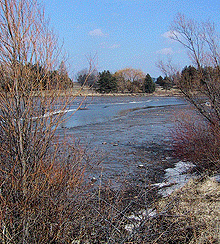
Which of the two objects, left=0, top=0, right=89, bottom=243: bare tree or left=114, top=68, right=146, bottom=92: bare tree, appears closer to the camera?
left=0, top=0, right=89, bottom=243: bare tree

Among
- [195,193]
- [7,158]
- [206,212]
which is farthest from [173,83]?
[7,158]

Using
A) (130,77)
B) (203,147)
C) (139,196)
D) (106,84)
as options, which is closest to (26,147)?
(139,196)

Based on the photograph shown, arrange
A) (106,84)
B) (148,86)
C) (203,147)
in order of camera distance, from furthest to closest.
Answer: (148,86) < (106,84) < (203,147)

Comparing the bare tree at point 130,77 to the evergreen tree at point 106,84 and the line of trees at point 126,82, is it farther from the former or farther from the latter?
the evergreen tree at point 106,84

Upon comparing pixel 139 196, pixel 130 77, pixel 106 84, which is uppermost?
pixel 130 77

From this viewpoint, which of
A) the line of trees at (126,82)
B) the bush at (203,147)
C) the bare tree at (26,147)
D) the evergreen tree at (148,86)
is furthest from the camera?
the evergreen tree at (148,86)

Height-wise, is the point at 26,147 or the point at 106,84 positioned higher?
the point at 106,84

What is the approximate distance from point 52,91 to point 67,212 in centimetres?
169

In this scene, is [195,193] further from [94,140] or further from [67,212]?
[94,140]

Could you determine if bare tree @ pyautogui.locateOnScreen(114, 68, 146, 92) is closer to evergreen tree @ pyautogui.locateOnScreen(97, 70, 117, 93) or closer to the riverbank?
evergreen tree @ pyautogui.locateOnScreen(97, 70, 117, 93)

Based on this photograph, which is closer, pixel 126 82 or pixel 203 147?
pixel 203 147

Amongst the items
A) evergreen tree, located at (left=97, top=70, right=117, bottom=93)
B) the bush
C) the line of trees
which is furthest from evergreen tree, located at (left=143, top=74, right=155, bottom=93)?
the bush

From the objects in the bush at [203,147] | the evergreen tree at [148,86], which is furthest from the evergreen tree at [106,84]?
the bush at [203,147]

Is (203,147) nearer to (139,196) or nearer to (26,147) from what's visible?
(139,196)
